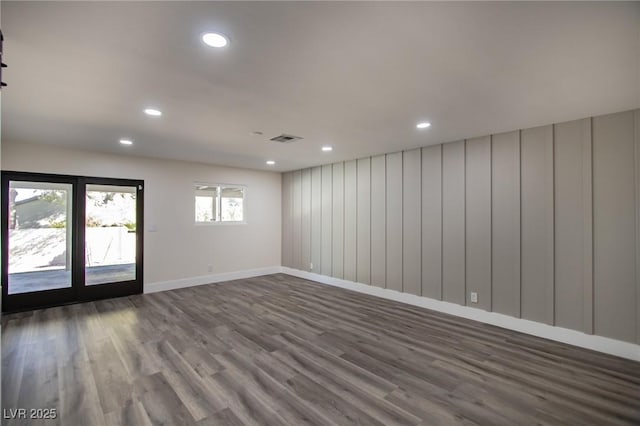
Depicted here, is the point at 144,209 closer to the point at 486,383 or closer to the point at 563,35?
the point at 486,383

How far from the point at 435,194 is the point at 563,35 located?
2954 mm

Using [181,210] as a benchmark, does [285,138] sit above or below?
above

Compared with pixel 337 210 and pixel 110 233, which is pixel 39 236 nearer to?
pixel 110 233

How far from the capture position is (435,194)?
15.4ft

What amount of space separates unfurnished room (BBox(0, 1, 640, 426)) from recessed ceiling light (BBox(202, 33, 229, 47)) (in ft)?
0.09

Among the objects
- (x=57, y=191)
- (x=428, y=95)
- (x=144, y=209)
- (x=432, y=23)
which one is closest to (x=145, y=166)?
(x=144, y=209)

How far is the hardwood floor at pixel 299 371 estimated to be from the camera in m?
2.22

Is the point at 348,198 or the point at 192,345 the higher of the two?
the point at 348,198

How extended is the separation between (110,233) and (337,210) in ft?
13.9

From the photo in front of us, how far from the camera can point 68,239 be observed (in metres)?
4.93

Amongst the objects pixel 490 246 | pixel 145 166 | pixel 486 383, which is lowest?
pixel 486 383

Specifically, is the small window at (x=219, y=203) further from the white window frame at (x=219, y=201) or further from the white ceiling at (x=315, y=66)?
the white ceiling at (x=315, y=66)

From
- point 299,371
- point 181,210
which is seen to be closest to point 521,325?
point 299,371

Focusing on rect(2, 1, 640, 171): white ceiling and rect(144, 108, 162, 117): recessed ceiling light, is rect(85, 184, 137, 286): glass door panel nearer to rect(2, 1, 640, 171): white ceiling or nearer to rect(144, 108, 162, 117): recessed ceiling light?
rect(2, 1, 640, 171): white ceiling
